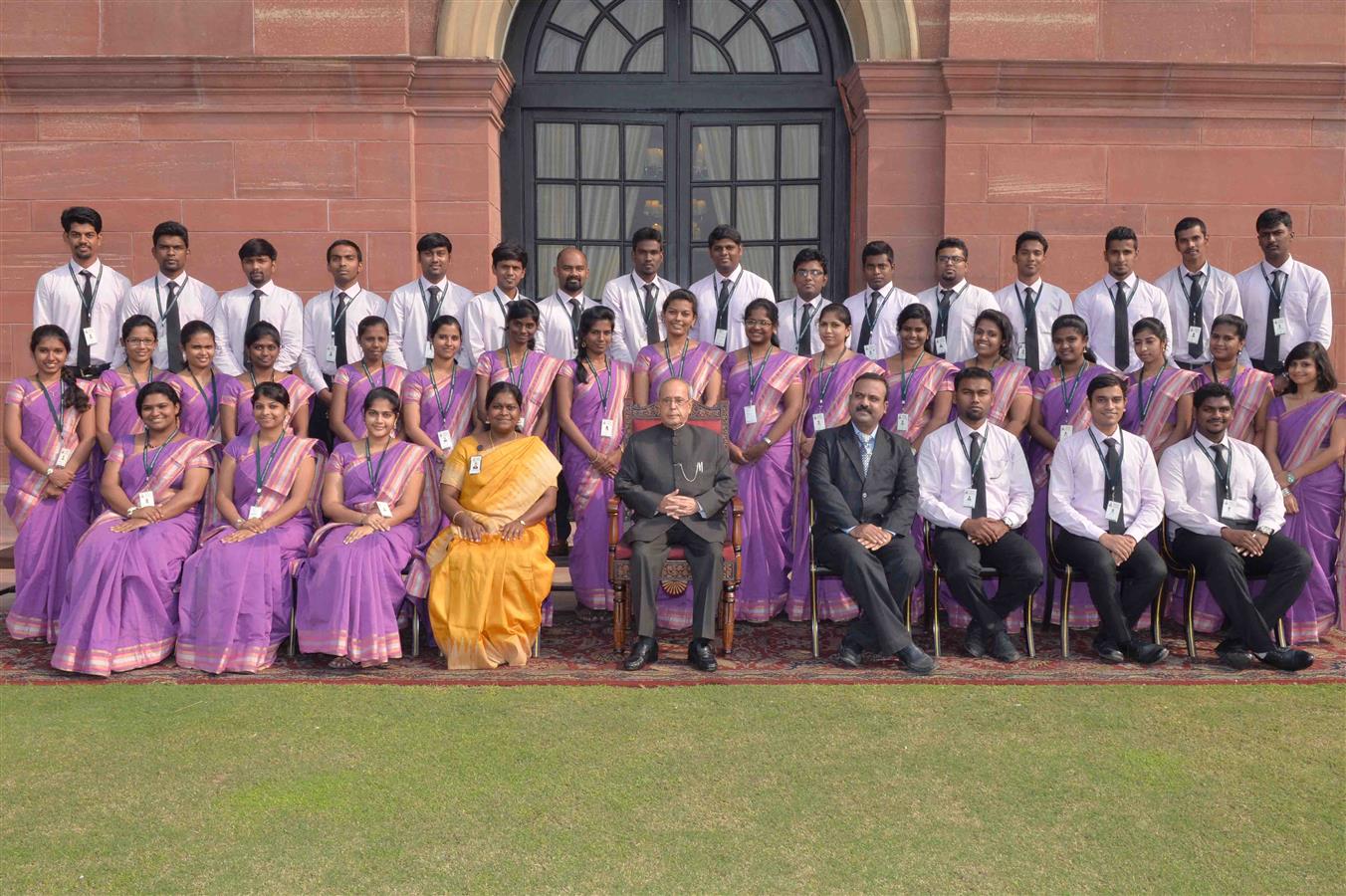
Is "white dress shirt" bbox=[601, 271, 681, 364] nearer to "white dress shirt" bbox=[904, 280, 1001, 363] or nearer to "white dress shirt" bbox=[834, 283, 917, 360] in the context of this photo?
"white dress shirt" bbox=[834, 283, 917, 360]

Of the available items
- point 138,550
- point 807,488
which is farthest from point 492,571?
point 807,488

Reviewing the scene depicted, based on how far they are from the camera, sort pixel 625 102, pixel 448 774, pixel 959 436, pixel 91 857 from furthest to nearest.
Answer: pixel 625 102 → pixel 959 436 → pixel 448 774 → pixel 91 857

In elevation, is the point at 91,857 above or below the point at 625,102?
below

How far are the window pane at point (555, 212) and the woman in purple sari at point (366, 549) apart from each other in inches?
124

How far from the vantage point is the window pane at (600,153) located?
8273 mm

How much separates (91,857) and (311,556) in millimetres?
2197

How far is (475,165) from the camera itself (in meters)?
7.68

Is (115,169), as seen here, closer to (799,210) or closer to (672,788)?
(799,210)

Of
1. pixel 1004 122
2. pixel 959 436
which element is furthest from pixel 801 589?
pixel 1004 122

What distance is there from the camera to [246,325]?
20.0ft

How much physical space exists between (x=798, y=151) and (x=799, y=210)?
420mm

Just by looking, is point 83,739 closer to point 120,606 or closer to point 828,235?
point 120,606

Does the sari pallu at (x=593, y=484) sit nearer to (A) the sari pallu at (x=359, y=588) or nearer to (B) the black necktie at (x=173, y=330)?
(A) the sari pallu at (x=359, y=588)

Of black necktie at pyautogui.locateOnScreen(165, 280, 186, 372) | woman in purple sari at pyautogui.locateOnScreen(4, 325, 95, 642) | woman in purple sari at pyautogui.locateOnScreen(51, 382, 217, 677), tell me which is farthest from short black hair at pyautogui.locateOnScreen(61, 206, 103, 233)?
woman in purple sari at pyautogui.locateOnScreen(51, 382, 217, 677)
